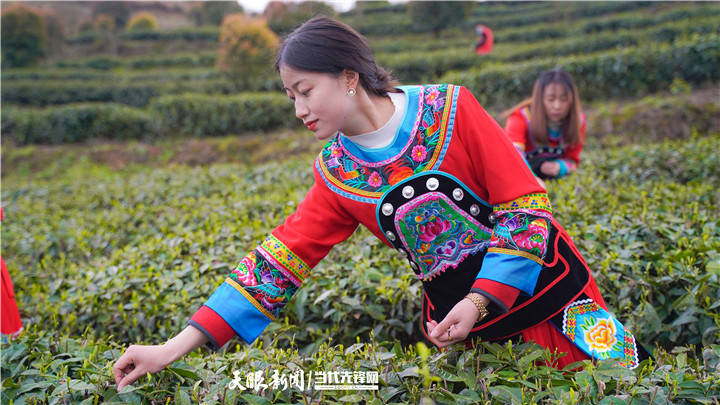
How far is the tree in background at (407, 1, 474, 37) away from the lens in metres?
19.9

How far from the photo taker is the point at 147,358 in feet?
4.46

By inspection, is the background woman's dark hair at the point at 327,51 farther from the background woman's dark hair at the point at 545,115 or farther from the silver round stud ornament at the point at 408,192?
the background woman's dark hair at the point at 545,115

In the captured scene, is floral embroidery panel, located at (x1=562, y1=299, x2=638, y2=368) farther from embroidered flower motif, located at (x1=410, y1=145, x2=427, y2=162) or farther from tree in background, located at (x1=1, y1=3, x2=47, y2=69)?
tree in background, located at (x1=1, y1=3, x2=47, y2=69)

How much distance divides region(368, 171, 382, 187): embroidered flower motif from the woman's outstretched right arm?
64cm

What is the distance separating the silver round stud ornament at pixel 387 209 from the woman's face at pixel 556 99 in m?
2.74

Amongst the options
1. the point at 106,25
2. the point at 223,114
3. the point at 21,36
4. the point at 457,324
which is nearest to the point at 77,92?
the point at 21,36

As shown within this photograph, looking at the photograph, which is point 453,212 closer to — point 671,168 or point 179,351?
point 179,351

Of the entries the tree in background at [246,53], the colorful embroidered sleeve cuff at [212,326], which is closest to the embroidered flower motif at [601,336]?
the colorful embroidered sleeve cuff at [212,326]

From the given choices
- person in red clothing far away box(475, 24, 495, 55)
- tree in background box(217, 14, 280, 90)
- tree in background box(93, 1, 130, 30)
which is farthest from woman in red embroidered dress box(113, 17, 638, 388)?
tree in background box(93, 1, 130, 30)

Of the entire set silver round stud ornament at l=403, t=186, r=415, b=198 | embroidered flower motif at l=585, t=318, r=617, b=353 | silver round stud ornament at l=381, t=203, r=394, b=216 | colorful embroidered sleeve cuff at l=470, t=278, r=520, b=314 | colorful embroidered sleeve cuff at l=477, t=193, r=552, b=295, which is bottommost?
embroidered flower motif at l=585, t=318, r=617, b=353

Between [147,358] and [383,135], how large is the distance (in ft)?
2.81

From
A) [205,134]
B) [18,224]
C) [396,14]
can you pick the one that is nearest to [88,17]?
[396,14]

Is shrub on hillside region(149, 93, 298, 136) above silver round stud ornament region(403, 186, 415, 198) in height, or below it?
below

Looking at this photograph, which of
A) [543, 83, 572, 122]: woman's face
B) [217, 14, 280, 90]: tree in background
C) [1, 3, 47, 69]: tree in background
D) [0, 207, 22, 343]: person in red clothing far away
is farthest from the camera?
[1, 3, 47, 69]: tree in background
